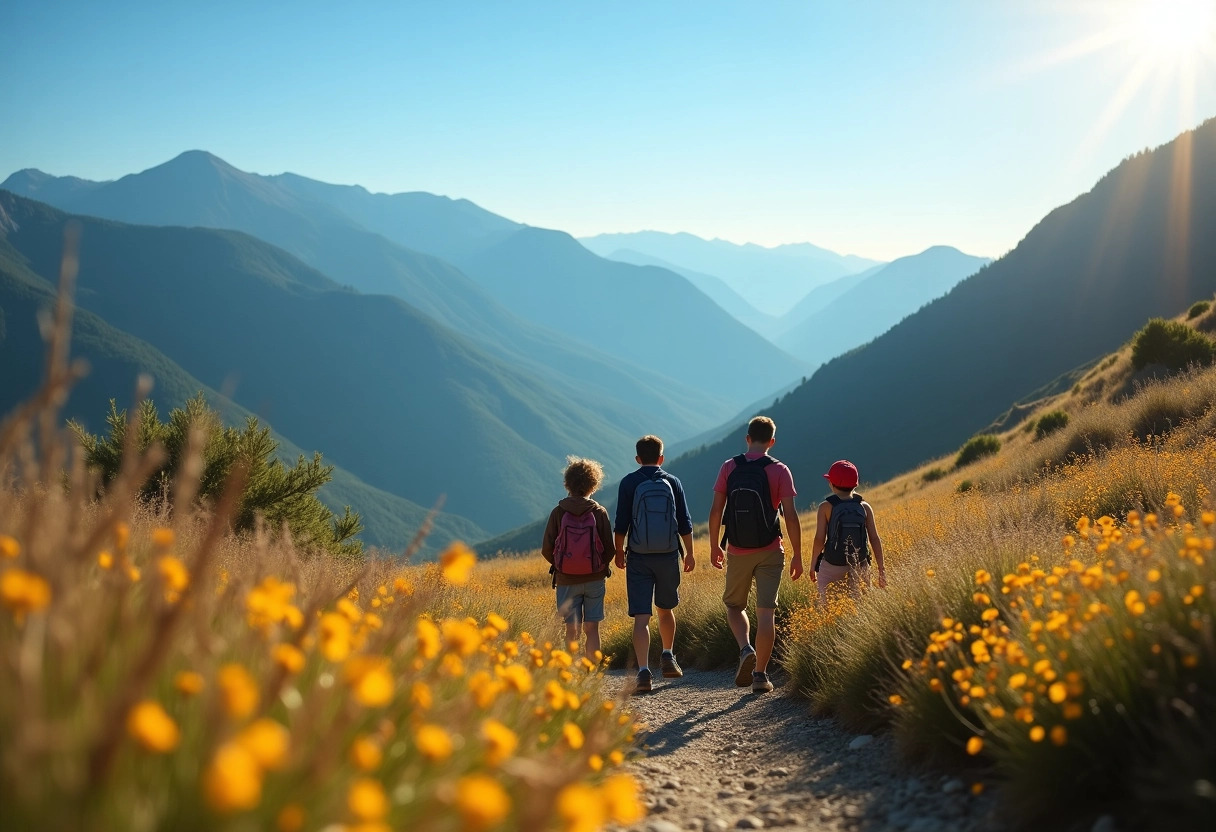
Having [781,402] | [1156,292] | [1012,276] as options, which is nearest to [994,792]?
[1156,292]

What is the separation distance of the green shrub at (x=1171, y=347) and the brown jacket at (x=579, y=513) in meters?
17.6

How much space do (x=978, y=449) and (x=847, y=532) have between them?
76.6ft

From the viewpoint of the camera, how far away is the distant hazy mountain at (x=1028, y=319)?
272 ft

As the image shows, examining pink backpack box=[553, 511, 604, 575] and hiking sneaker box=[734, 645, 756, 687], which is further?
hiking sneaker box=[734, 645, 756, 687]

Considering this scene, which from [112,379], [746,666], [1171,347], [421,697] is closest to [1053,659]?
[421,697]

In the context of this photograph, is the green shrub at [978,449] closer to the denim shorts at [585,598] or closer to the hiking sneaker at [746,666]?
the hiking sneaker at [746,666]

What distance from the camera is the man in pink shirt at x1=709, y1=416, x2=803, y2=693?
7445 millimetres

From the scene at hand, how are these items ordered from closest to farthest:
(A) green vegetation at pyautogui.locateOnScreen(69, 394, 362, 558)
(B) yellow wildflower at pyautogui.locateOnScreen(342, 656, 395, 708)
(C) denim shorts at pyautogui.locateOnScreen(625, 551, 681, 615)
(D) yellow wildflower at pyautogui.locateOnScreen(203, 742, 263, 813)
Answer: (D) yellow wildflower at pyautogui.locateOnScreen(203, 742, 263, 813)
(B) yellow wildflower at pyautogui.locateOnScreen(342, 656, 395, 708)
(C) denim shorts at pyautogui.locateOnScreen(625, 551, 681, 615)
(A) green vegetation at pyautogui.locateOnScreen(69, 394, 362, 558)

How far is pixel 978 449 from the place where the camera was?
1118 inches

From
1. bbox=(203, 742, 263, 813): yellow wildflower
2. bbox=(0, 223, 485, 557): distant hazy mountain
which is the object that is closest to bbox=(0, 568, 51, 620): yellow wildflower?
bbox=(203, 742, 263, 813): yellow wildflower

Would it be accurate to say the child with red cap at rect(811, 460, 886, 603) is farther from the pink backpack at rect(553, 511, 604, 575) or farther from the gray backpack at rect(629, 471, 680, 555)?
the pink backpack at rect(553, 511, 604, 575)

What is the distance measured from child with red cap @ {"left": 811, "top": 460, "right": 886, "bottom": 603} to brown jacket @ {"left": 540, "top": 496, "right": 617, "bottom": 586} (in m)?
1.96

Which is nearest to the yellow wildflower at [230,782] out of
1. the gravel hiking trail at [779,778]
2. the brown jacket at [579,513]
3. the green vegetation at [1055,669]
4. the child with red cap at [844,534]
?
the green vegetation at [1055,669]

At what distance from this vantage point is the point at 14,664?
1.74m
